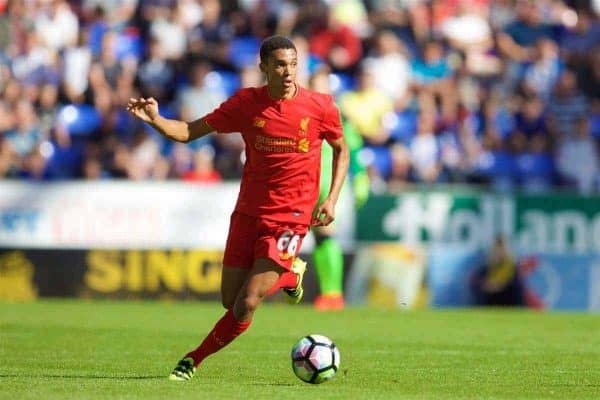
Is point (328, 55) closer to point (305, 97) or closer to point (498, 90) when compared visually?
point (498, 90)

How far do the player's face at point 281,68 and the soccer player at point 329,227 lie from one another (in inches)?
246

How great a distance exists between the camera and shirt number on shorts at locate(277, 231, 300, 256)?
9.61 meters

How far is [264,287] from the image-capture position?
948 cm

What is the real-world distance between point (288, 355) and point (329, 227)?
557cm

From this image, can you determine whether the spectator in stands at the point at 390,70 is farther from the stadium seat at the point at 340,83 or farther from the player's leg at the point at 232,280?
the player's leg at the point at 232,280

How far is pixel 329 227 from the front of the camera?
17.2m

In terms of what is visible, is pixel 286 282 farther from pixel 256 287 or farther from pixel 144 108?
pixel 144 108

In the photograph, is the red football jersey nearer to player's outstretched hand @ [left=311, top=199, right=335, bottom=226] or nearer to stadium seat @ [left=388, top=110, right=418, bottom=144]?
player's outstretched hand @ [left=311, top=199, right=335, bottom=226]

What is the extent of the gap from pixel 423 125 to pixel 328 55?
8.15 feet

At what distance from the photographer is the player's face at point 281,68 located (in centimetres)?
952

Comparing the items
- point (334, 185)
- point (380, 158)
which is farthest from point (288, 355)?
point (380, 158)

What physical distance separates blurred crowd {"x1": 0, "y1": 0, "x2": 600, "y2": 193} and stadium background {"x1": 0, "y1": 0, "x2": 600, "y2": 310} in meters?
0.04

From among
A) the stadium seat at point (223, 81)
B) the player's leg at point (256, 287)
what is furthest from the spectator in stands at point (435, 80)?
the player's leg at point (256, 287)

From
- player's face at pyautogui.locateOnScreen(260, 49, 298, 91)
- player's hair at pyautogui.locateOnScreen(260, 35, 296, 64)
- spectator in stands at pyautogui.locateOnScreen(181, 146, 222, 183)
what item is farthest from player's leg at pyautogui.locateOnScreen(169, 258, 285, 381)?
spectator in stands at pyautogui.locateOnScreen(181, 146, 222, 183)
